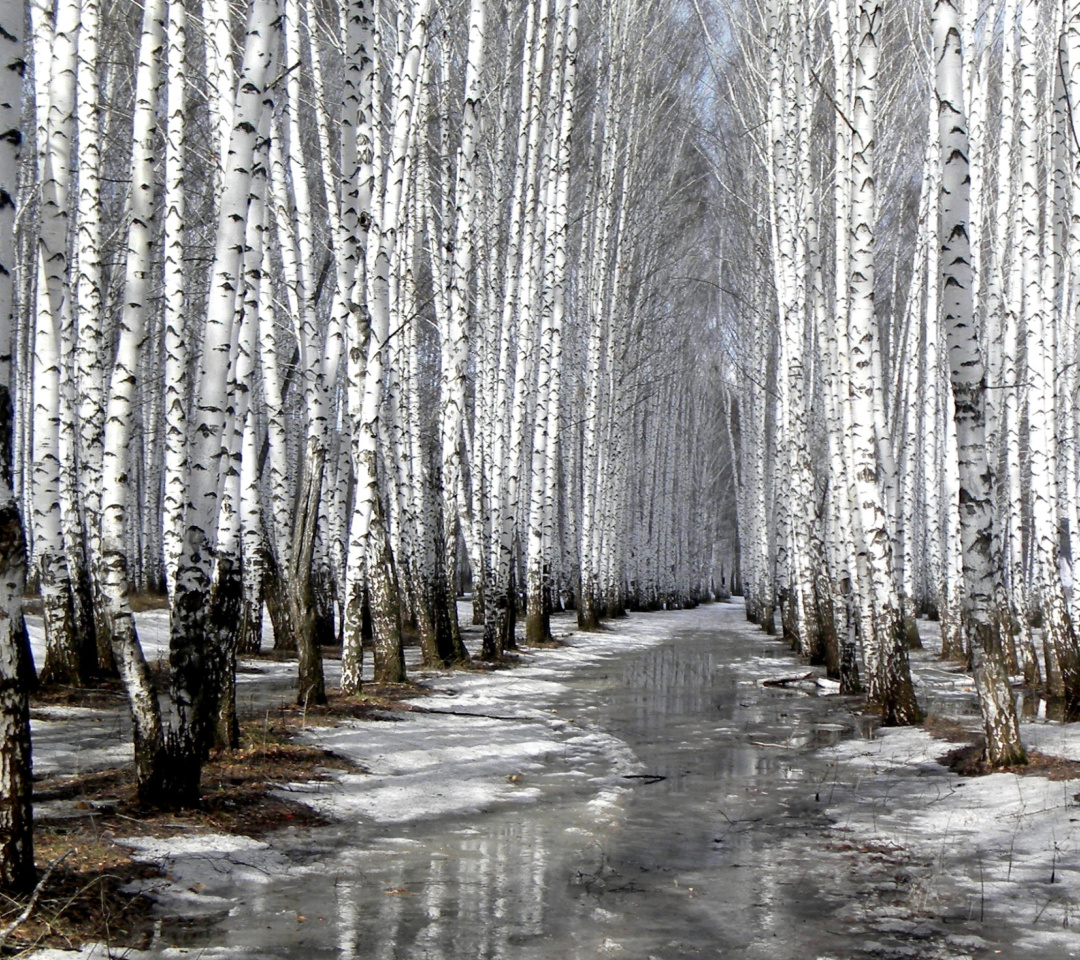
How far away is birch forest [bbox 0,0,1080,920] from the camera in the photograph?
608cm

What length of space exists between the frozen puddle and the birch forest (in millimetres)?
847

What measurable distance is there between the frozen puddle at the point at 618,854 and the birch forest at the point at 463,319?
847mm

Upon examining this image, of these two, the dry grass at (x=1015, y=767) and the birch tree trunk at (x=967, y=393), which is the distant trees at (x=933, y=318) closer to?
the birch tree trunk at (x=967, y=393)

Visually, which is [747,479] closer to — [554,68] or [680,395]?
[680,395]

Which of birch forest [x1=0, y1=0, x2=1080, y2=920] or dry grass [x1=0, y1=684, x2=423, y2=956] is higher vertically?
birch forest [x1=0, y1=0, x2=1080, y2=920]

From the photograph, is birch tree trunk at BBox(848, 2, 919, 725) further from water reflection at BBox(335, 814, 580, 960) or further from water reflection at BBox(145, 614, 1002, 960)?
water reflection at BBox(335, 814, 580, 960)

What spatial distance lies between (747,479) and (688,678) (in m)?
20.7

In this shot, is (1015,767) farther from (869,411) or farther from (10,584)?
(10,584)

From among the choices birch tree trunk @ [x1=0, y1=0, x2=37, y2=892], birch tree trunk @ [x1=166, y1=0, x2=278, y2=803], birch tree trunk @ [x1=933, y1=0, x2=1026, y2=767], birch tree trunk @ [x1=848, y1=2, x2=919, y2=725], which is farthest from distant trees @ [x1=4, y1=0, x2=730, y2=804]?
birch tree trunk @ [x1=933, y1=0, x2=1026, y2=767]

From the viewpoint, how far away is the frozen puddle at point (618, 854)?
4297mm

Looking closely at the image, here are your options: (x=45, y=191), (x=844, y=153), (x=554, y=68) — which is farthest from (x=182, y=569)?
(x=554, y=68)

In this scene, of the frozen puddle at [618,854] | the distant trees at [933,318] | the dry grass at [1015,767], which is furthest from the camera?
the distant trees at [933,318]

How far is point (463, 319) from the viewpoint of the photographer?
13.3 m

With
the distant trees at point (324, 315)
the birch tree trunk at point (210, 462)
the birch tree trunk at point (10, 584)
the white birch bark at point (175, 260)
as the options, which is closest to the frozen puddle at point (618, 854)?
the birch tree trunk at point (10, 584)
